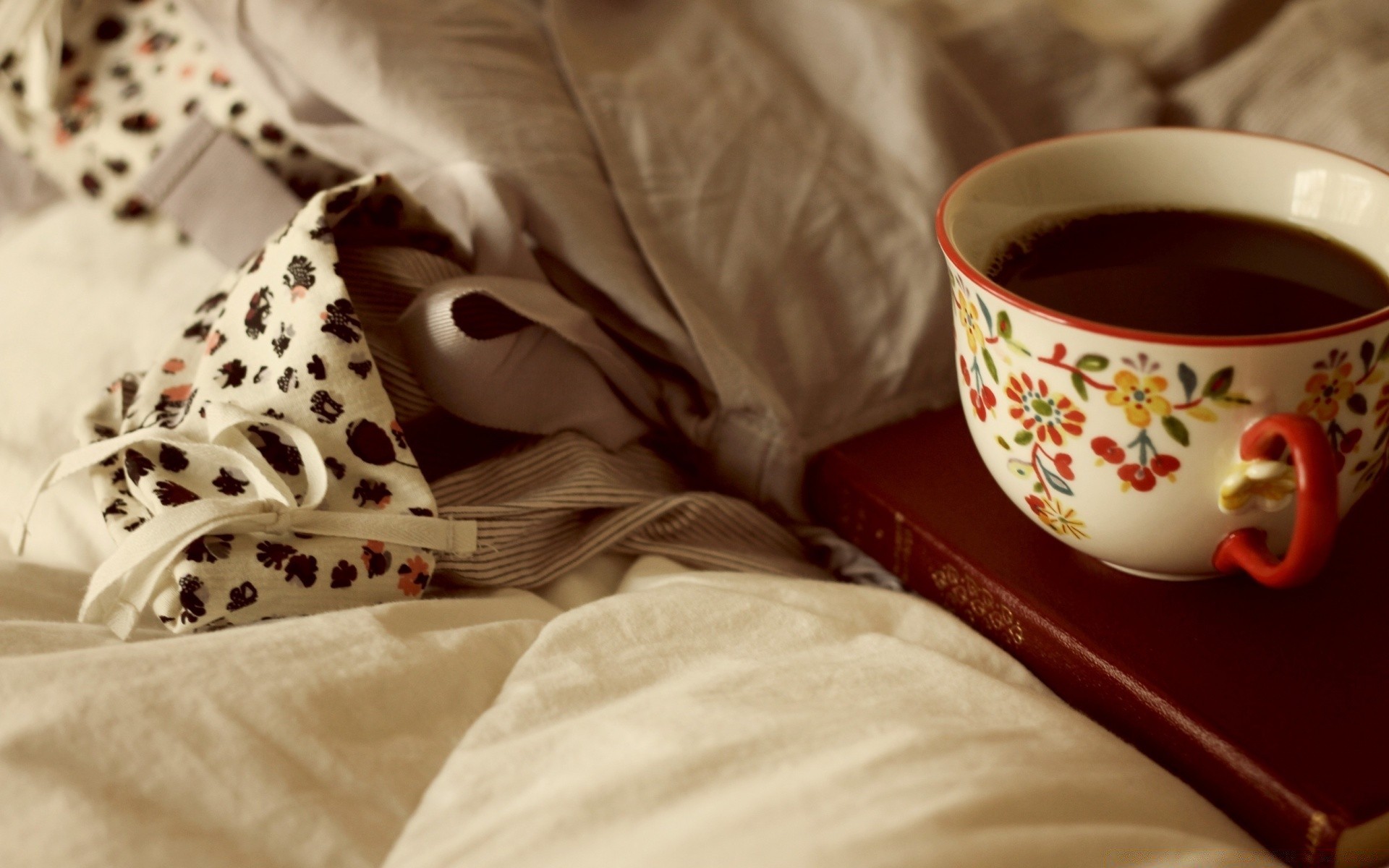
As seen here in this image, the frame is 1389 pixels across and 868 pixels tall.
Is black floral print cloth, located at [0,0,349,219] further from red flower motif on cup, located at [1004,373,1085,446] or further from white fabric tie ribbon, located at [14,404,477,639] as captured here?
red flower motif on cup, located at [1004,373,1085,446]

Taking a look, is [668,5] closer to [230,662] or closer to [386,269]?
[386,269]

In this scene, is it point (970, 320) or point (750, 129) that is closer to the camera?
point (970, 320)

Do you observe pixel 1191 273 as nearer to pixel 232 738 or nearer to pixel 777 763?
pixel 777 763

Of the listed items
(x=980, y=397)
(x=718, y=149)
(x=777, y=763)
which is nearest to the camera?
(x=777, y=763)

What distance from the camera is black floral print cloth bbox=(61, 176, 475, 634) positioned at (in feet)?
1.37

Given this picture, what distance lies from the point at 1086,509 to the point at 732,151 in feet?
0.94

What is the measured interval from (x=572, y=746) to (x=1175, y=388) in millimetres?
233

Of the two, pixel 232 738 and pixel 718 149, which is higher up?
pixel 718 149

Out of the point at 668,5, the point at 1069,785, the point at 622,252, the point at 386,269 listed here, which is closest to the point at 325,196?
the point at 386,269

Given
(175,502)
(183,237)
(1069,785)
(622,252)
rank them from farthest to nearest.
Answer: (183,237) → (622,252) → (175,502) → (1069,785)

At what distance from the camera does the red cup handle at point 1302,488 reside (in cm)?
35

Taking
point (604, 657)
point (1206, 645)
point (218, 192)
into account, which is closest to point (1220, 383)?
point (1206, 645)

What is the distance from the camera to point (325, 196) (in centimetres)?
49

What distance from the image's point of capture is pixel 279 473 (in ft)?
1.48
